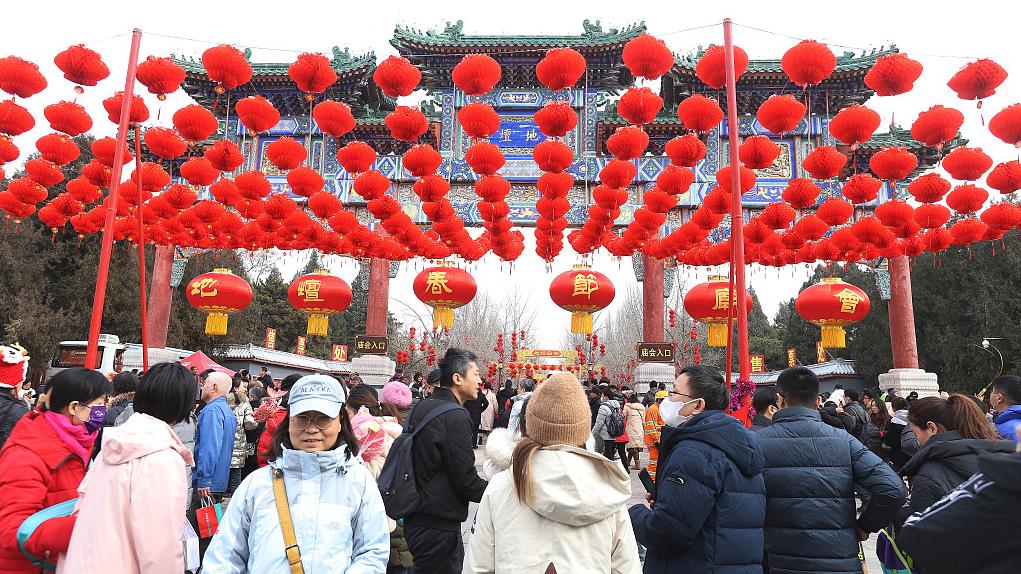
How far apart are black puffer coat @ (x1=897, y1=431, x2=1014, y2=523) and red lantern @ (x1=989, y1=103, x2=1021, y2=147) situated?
598 centimetres

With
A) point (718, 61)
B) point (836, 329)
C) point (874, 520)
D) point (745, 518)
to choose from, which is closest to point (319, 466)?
point (745, 518)

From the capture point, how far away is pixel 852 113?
23.3 feet

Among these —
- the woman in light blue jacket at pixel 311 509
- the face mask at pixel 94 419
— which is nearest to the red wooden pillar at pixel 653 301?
the face mask at pixel 94 419

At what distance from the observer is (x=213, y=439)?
4.23 m

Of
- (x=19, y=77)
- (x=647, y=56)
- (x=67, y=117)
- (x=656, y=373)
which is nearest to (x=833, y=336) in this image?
(x=656, y=373)

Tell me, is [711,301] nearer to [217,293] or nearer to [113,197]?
[217,293]

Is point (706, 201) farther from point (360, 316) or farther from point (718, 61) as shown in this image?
point (360, 316)

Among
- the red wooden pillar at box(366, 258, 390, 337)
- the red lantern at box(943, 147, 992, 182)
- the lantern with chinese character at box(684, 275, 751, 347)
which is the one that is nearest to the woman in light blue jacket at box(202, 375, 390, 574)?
the red lantern at box(943, 147, 992, 182)

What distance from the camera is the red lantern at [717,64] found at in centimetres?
696

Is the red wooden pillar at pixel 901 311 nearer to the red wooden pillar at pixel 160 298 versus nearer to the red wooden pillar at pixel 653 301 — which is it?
the red wooden pillar at pixel 653 301

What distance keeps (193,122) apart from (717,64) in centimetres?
608

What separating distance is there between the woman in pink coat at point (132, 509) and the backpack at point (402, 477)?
3.49ft

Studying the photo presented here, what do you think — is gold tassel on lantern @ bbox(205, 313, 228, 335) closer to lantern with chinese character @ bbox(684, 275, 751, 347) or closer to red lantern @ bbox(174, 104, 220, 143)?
red lantern @ bbox(174, 104, 220, 143)

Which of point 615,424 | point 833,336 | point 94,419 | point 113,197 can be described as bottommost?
point 615,424
